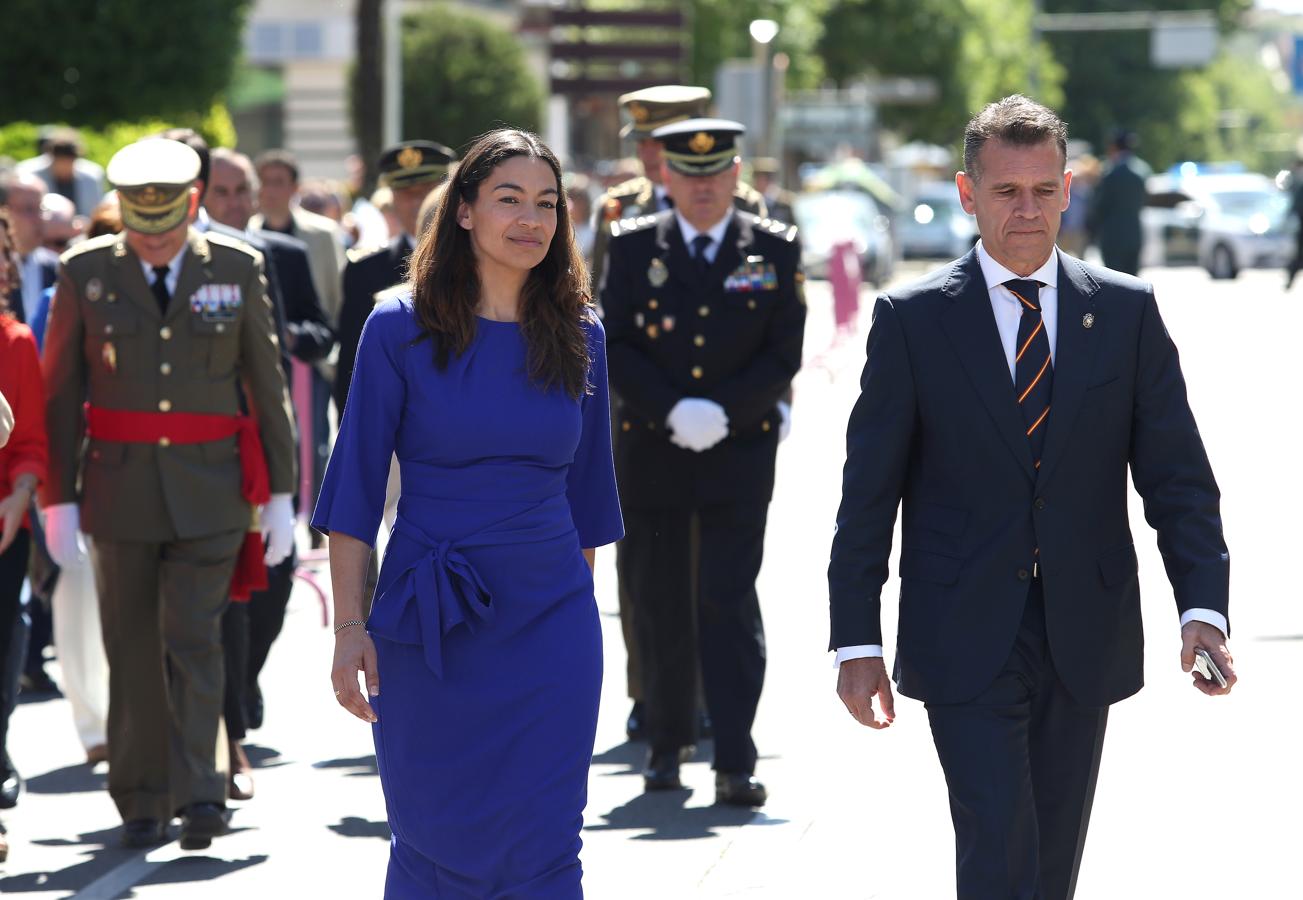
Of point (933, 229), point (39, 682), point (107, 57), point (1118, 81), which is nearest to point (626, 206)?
point (39, 682)

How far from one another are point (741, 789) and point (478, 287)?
8.90ft

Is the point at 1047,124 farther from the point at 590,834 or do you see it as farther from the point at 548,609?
the point at 590,834

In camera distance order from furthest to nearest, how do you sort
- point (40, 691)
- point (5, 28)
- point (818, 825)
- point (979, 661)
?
point (5, 28) < point (40, 691) < point (818, 825) < point (979, 661)

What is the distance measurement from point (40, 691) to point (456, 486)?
5.28 metres

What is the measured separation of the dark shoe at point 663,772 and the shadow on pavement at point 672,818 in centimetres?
7

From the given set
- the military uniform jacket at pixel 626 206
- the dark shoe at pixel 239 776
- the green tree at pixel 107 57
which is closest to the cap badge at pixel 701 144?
the military uniform jacket at pixel 626 206

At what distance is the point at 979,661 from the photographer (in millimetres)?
4410

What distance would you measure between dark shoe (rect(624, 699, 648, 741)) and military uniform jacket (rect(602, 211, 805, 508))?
105 centimetres

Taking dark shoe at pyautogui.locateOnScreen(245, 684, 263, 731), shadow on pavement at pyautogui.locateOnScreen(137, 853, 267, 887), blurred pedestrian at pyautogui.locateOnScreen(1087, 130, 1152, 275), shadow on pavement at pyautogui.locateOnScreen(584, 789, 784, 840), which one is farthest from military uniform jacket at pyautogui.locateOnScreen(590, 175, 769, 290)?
blurred pedestrian at pyautogui.locateOnScreen(1087, 130, 1152, 275)

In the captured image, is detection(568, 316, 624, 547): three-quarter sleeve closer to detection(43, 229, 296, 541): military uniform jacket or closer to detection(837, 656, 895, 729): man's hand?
detection(837, 656, 895, 729): man's hand

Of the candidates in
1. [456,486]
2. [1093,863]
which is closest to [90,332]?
[456,486]

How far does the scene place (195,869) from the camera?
21.3 feet

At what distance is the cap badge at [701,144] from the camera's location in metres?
7.23

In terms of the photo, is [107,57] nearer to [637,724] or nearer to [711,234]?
[637,724]
